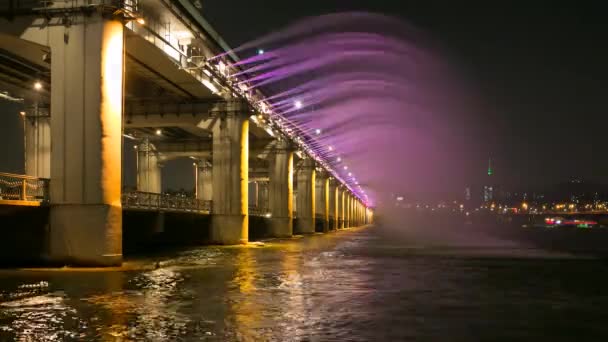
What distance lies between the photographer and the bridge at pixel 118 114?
25812 millimetres

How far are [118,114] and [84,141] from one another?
5.80 feet

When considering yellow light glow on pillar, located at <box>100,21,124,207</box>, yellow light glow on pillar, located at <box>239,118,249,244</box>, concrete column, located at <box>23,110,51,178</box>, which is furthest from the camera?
concrete column, located at <box>23,110,51,178</box>

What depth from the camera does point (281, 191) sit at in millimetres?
71188

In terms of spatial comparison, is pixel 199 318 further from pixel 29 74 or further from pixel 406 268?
pixel 29 74

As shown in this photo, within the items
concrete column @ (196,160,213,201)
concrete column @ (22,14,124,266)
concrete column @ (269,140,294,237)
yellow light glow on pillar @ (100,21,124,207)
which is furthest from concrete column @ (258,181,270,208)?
concrete column @ (22,14,124,266)

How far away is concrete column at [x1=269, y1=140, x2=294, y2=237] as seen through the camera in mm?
70188

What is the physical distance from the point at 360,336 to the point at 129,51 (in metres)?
27.0

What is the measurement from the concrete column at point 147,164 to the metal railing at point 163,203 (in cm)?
2173

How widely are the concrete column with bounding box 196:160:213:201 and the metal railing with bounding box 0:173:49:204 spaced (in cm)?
6644

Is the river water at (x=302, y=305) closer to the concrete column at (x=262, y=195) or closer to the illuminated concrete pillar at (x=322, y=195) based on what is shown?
the illuminated concrete pillar at (x=322, y=195)

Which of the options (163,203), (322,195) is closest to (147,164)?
(163,203)

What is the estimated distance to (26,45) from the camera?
27.6m

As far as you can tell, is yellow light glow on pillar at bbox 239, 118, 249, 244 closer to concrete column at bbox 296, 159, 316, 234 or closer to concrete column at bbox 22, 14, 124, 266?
concrete column at bbox 22, 14, 124, 266

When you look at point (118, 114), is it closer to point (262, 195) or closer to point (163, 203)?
point (163, 203)
